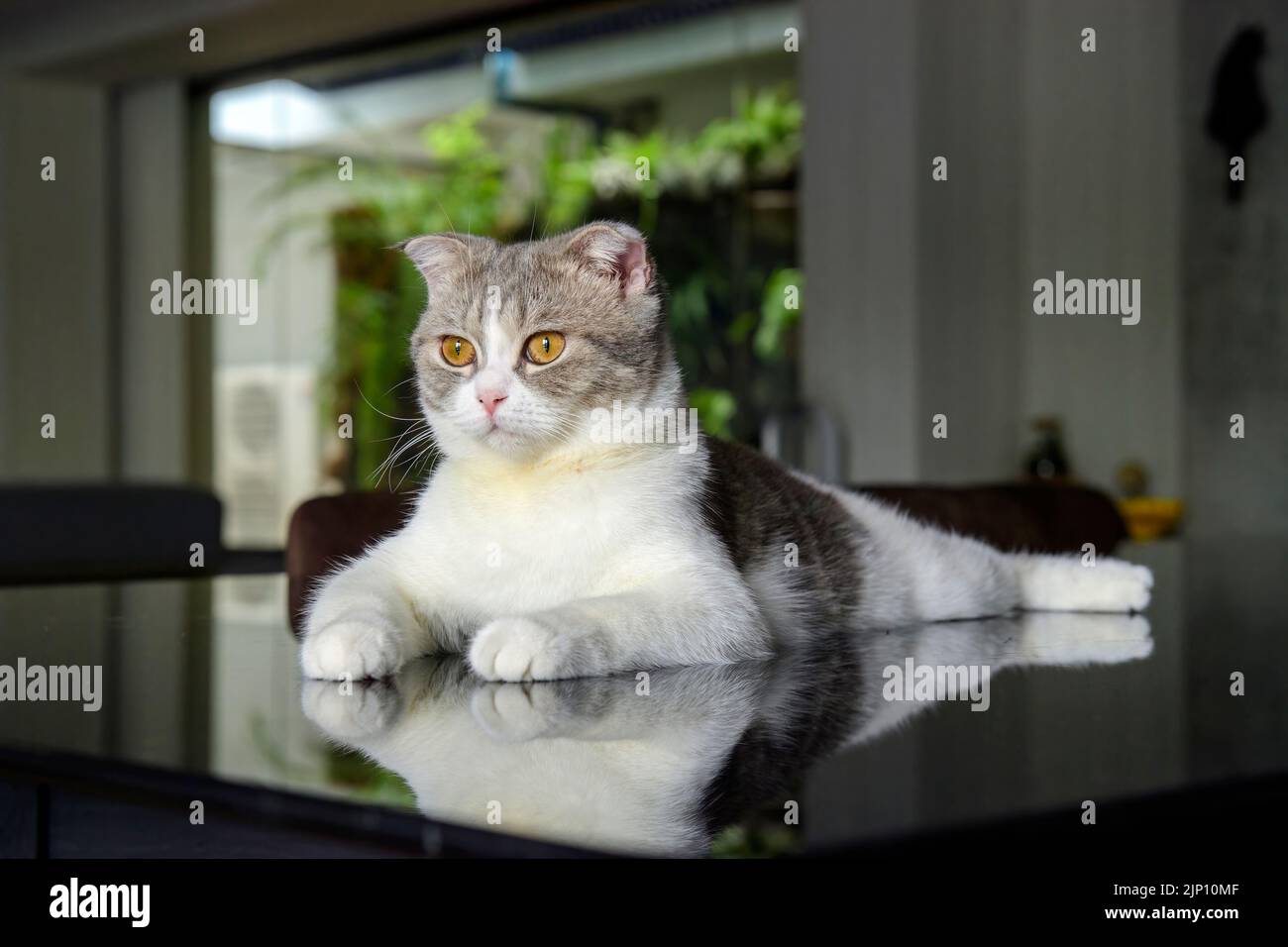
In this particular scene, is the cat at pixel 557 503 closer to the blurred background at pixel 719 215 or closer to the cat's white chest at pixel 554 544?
the cat's white chest at pixel 554 544

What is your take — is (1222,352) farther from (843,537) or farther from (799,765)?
(799,765)

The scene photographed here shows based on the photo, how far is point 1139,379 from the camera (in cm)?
517

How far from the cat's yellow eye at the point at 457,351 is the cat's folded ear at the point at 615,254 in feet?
0.45

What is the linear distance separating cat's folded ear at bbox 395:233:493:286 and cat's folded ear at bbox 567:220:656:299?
0.13 metres

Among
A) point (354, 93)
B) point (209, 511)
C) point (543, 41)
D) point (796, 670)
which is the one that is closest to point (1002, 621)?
point (796, 670)

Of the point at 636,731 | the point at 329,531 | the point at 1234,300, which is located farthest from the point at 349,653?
the point at 1234,300

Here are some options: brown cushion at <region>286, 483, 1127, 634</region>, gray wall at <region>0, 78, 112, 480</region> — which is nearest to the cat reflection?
brown cushion at <region>286, 483, 1127, 634</region>

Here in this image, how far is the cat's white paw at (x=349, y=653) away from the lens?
3.66 feet

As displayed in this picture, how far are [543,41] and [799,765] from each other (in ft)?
19.6

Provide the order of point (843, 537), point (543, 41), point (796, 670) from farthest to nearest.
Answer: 1. point (543, 41)
2. point (843, 537)
3. point (796, 670)

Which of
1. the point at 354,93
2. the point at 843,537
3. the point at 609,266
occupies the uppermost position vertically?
the point at 354,93

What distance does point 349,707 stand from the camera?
979 millimetres

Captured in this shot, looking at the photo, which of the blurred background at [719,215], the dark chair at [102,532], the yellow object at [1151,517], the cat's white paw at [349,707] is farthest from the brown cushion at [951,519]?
the yellow object at [1151,517]

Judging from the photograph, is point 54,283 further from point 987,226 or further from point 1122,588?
point 1122,588
